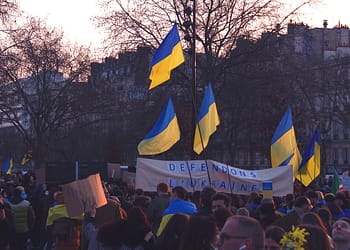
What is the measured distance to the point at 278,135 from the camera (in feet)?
65.3

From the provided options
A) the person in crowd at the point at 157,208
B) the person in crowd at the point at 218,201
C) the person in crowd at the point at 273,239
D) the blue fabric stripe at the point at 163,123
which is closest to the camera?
the person in crowd at the point at 273,239

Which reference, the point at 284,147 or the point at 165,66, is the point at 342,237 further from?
the point at 284,147

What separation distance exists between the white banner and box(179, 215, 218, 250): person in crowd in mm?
9914

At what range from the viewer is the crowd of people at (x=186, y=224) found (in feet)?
17.7

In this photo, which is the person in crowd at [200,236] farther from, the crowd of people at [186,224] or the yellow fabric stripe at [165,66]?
the yellow fabric stripe at [165,66]

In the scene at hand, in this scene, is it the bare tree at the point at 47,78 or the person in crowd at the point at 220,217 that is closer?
the person in crowd at the point at 220,217

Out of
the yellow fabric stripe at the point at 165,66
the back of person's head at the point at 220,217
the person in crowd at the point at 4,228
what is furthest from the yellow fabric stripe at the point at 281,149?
the back of person's head at the point at 220,217

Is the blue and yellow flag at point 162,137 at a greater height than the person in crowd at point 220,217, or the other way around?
the blue and yellow flag at point 162,137

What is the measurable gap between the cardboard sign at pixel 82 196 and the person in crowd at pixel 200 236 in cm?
383

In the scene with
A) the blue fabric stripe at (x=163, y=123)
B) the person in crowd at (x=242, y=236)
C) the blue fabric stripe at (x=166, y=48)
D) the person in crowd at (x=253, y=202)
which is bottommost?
the person in crowd at (x=253, y=202)

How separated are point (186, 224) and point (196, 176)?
31.5ft

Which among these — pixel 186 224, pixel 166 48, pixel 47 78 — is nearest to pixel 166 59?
pixel 166 48

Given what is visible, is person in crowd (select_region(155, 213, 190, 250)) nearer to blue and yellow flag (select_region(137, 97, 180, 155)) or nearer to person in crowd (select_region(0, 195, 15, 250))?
person in crowd (select_region(0, 195, 15, 250))

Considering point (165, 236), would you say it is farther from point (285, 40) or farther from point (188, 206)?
point (285, 40)
